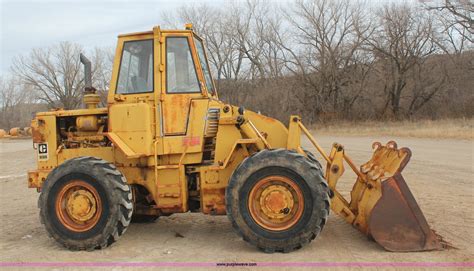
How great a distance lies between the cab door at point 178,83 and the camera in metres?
6.20

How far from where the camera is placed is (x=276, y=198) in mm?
5625

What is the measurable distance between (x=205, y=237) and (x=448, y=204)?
423 centimetres

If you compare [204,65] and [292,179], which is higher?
[204,65]

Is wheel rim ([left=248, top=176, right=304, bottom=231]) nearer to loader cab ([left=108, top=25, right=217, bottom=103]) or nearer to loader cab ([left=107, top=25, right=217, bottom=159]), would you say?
loader cab ([left=107, top=25, right=217, bottom=159])

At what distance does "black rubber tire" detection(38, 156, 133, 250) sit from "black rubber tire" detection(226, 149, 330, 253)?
1309mm

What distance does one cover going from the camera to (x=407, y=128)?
30328mm

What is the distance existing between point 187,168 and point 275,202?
1.32m

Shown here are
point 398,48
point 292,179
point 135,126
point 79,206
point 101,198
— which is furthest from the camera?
point 398,48

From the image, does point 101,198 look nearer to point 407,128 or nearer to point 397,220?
point 397,220

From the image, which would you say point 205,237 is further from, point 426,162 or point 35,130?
point 426,162

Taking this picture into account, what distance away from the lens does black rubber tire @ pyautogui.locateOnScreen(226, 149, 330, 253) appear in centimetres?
546

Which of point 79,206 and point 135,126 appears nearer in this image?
point 79,206

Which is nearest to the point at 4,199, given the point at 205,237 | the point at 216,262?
the point at 205,237

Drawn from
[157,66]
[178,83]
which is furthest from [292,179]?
[157,66]
